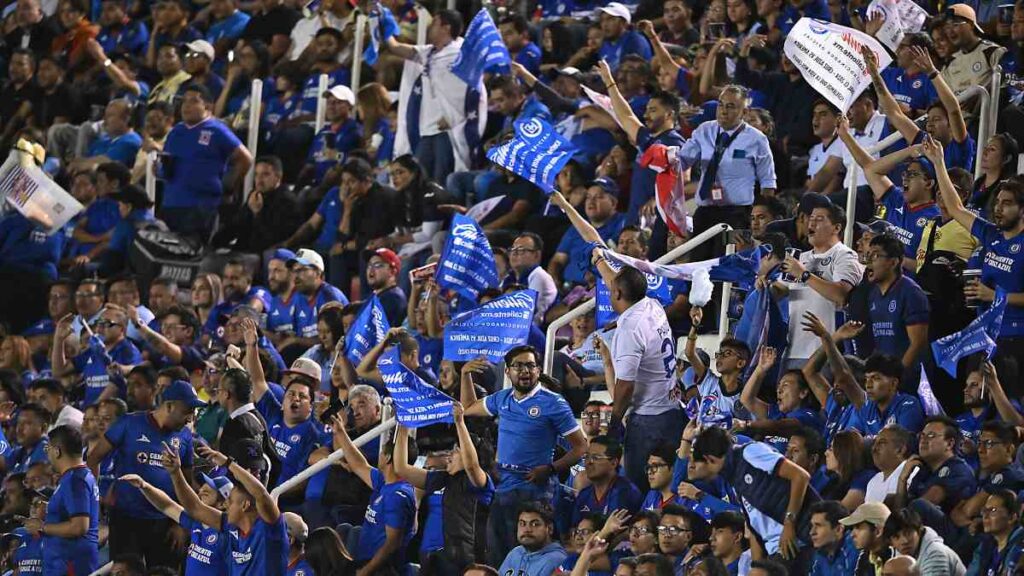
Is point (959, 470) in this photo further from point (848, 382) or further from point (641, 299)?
point (641, 299)

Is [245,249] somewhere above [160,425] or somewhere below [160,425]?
below

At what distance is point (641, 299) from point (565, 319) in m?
1.00

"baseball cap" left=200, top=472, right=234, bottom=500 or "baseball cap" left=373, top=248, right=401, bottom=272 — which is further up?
"baseball cap" left=200, top=472, right=234, bottom=500

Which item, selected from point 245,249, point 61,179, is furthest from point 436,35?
point 61,179

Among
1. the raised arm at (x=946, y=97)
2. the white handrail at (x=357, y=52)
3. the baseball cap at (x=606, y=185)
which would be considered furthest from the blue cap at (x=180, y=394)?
the white handrail at (x=357, y=52)

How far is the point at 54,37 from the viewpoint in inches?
856

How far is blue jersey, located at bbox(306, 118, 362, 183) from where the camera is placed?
18766 mm

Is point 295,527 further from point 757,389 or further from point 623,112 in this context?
point 623,112

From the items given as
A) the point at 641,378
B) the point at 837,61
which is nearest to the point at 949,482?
the point at 641,378

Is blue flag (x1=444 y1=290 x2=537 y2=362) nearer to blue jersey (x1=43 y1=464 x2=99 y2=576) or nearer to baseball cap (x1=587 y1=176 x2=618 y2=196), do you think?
baseball cap (x1=587 y1=176 x2=618 y2=196)

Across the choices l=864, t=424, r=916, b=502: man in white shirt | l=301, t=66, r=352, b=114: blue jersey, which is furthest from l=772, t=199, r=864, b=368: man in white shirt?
l=301, t=66, r=352, b=114: blue jersey

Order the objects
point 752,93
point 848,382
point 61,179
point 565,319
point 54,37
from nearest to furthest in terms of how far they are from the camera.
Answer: point 848,382 → point 565,319 → point 752,93 → point 61,179 → point 54,37

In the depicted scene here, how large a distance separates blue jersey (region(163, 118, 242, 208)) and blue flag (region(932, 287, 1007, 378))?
24.0 feet

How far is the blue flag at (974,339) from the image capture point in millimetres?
12539
